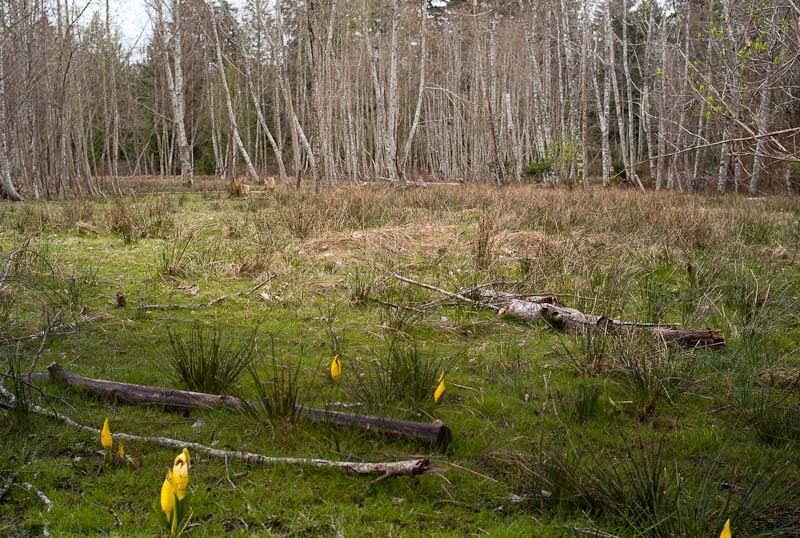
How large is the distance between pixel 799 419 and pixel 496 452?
1.53 metres

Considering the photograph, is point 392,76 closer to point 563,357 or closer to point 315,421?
point 563,357

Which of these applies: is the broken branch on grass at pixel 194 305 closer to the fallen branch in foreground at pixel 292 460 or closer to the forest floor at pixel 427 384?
the forest floor at pixel 427 384

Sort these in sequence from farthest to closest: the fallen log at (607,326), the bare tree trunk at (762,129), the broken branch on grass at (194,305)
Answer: the broken branch on grass at (194,305) → the fallen log at (607,326) → the bare tree trunk at (762,129)

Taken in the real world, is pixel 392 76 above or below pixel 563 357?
above

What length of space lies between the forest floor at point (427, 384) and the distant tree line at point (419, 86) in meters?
1.27

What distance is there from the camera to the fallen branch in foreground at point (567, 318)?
14.5 feet

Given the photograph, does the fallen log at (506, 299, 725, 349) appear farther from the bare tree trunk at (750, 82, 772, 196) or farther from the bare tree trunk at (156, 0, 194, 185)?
the bare tree trunk at (156, 0, 194, 185)

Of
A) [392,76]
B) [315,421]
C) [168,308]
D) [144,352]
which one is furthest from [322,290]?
[392,76]

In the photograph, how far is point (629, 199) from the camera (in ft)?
39.3

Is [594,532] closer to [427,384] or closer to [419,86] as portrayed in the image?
[427,384]

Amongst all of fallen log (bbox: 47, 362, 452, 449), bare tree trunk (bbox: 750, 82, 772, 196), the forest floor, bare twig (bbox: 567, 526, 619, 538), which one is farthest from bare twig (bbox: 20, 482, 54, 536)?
bare tree trunk (bbox: 750, 82, 772, 196)

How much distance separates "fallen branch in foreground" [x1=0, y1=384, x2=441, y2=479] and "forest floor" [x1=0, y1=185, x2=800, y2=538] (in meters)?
0.05

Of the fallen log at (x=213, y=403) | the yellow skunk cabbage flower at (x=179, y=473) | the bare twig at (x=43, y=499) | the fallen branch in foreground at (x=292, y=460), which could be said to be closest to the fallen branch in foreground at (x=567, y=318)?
the fallen log at (x=213, y=403)

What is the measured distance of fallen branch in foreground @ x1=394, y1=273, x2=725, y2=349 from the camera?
4406 mm
